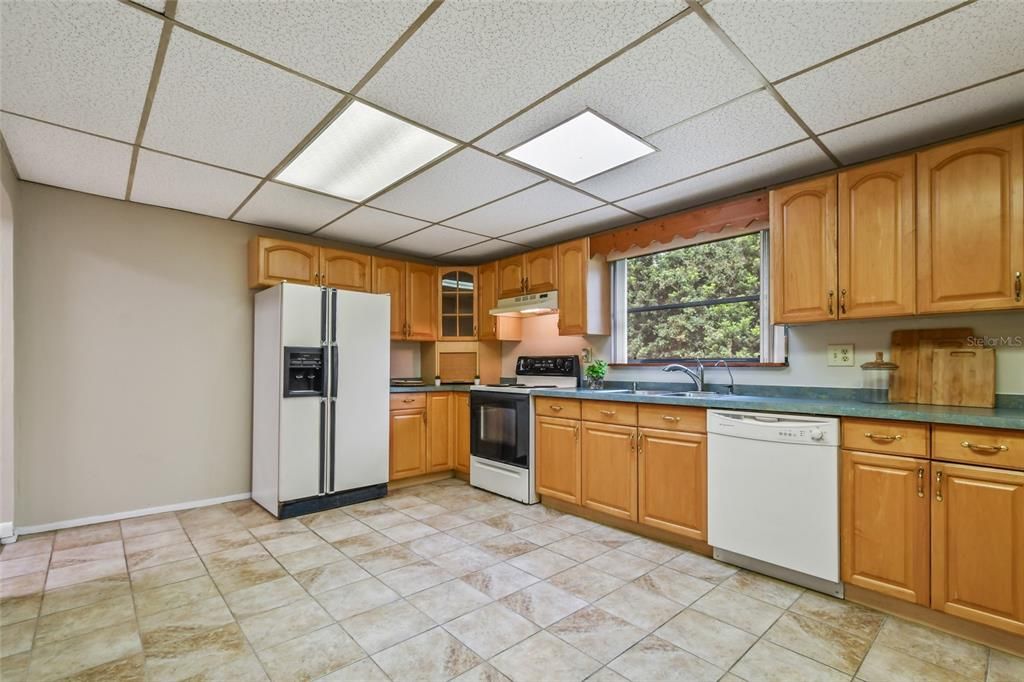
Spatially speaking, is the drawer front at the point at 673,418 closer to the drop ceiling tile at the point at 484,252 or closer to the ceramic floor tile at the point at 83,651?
the drop ceiling tile at the point at 484,252

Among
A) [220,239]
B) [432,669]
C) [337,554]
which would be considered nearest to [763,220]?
[432,669]

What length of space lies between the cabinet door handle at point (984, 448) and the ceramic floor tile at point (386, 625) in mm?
2350

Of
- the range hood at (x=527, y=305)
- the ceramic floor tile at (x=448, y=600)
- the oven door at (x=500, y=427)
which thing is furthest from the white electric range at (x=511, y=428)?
the ceramic floor tile at (x=448, y=600)

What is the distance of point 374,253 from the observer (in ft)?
16.0

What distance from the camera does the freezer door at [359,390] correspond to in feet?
12.5

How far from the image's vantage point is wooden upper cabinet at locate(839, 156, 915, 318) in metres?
2.39

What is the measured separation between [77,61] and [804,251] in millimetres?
3466

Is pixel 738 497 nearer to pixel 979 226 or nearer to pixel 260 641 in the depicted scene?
pixel 979 226

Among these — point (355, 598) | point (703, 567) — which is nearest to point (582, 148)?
point (703, 567)

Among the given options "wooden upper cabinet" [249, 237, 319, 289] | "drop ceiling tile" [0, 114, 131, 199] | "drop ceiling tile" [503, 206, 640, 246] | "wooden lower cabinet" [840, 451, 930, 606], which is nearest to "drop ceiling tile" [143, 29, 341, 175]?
"drop ceiling tile" [0, 114, 131, 199]

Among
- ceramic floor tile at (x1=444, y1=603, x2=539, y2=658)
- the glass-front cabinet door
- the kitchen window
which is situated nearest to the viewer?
ceramic floor tile at (x1=444, y1=603, x2=539, y2=658)

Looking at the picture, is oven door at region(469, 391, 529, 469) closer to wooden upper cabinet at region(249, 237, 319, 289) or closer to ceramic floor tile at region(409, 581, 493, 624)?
ceramic floor tile at region(409, 581, 493, 624)

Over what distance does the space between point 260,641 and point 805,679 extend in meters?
2.10

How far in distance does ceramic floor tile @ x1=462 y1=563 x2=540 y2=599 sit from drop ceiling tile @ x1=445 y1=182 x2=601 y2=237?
7.52 ft
